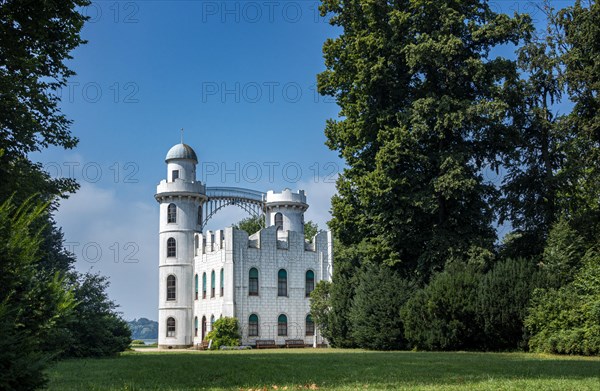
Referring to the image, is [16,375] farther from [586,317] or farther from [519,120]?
[519,120]

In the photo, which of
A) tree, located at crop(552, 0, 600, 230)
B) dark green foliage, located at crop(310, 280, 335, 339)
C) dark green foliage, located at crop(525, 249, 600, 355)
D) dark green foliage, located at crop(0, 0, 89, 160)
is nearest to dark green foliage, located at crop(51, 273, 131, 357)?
dark green foliage, located at crop(0, 0, 89, 160)

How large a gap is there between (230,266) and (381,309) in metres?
22.8

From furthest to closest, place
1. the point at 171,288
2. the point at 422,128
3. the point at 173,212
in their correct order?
the point at 173,212 → the point at 171,288 → the point at 422,128

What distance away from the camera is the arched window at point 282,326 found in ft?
175

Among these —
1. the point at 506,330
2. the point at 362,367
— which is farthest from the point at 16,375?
the point at 506,330

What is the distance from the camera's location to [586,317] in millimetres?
22578

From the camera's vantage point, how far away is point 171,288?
57906mm

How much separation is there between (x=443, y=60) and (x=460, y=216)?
7.20 m

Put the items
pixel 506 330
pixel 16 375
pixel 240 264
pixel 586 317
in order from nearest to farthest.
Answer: pixel 16 375 < pixel 586 317 < pixel 506 330 < pixel 240 264

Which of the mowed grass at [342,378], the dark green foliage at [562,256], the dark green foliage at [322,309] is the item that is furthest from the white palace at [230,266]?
the mowed grass at [342,378]

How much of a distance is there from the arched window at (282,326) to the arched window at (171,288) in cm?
996

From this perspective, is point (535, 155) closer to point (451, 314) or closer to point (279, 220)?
Answer: point (451, 314)

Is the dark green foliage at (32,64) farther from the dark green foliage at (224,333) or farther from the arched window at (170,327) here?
the arched window at (170,327)

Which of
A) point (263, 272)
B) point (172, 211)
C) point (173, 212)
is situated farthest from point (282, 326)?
point (172, 211)
